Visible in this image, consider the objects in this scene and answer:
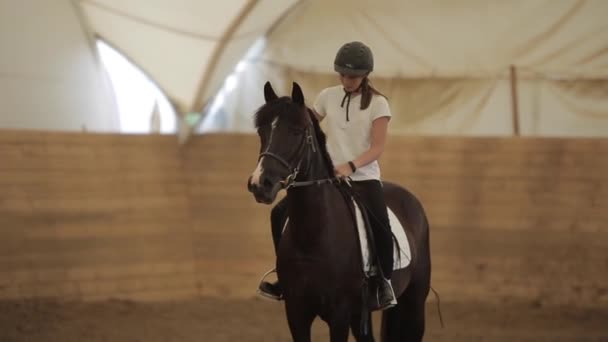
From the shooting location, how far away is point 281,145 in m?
3.33

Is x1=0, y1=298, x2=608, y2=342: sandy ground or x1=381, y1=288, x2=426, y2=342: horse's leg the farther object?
x1=0, y1=298, x2=608, y2=342: sandy ground

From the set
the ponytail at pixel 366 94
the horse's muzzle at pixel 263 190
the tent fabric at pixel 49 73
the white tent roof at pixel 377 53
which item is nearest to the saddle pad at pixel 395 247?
the ponytail at pixel 366 94

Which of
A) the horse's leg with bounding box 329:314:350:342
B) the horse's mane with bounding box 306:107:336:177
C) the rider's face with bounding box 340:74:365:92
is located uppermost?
the rider's face with bounding box 340:74:365:92

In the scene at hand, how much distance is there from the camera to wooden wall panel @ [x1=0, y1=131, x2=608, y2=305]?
7137 millimetres

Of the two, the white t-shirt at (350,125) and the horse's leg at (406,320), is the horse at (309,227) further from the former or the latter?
the horse's leg at (406,320)

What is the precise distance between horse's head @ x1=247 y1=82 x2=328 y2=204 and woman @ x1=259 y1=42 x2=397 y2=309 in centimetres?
32

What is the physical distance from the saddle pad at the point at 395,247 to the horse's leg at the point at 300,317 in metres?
0.38

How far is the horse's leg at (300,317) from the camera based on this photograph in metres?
3.67

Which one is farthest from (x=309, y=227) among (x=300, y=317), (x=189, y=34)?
(x=189, y=34)

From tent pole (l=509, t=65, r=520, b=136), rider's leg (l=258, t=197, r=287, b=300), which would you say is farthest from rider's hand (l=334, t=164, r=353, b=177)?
tent pole (l=509, t=65, r=520, b=136)

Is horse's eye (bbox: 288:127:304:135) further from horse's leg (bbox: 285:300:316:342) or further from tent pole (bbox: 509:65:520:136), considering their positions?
tent pole (bbox: 509:65:520:136)

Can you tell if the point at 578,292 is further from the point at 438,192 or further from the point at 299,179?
the point at 299,179

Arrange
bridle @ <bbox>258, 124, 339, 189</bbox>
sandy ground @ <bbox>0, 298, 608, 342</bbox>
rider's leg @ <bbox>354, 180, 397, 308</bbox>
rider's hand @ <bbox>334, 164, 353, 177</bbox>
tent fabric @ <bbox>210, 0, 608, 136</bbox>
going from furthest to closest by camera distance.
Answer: tent fabric @ <bbox>210, 0, 608, 136</bbox>, sandy ground @ <bbox>0, 298, 608, 342</bbox>, rider's leg @ <bbox>354, 180, 397, 308</bbox>, rider's hand @ <bbox>334, 164, 353, 177</bbox>, bridle @ <bbox>258, 124, 339, 189</bbox>

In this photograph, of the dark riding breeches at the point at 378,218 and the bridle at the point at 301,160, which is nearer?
the bridle at the point at 301,160
